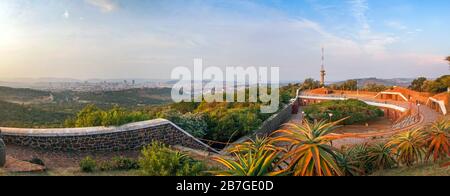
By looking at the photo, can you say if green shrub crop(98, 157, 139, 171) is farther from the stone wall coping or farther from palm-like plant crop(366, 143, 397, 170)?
palm-like plant crop(366, 143, 397, 170)

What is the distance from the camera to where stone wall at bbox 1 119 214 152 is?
7.41 metres

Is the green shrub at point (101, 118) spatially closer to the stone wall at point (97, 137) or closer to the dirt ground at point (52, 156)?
the stone wall at point (97, 137)

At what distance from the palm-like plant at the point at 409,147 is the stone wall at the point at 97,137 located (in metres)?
5.46

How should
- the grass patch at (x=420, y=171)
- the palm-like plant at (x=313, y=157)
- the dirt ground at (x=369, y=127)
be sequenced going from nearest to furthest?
the palm-like plant at (x=313, y=157), the grass patch at (x=420, y=171), the dirt ground at (x=369, y=127)

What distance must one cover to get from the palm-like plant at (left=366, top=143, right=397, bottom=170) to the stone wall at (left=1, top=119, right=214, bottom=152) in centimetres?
525

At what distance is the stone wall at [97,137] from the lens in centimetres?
741

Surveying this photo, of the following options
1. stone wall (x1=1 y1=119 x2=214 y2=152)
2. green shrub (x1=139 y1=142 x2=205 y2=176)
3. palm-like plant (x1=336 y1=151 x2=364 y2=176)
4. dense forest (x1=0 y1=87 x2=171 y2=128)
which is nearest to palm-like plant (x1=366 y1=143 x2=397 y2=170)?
palm-like plant (x1=336 y1=151 x2=364 y2=176)

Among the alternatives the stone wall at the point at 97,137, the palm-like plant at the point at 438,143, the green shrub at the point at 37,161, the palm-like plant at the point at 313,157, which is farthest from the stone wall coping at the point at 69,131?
the palm-like plant at the point at 438,143

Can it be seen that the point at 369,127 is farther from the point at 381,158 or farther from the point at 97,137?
the point at 97,137
